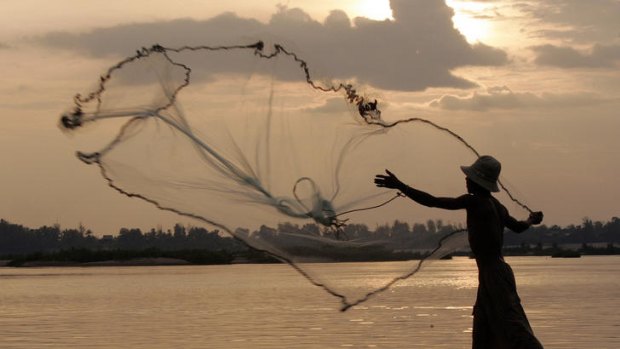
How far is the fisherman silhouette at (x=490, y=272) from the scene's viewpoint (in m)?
9.71

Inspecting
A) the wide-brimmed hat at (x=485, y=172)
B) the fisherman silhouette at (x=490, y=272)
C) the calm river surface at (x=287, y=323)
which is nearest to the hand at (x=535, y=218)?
the fisherman silhouette at (x=490, y=272)

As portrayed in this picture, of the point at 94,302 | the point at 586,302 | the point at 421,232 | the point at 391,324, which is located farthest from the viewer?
the point at 94,302

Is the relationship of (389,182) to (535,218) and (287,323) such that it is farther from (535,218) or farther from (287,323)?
(287,323)

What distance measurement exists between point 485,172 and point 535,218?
96 cm

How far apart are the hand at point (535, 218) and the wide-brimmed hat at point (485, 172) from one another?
2.52ft

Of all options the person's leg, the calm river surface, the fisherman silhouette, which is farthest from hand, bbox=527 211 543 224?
the calm river surface

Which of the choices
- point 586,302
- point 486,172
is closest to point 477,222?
point 486,172

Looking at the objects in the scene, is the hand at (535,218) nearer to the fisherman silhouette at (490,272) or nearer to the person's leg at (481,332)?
the fisherman silhouette at (490,272)

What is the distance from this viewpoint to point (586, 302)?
140 ft

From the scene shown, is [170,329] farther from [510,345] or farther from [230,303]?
[510,345]

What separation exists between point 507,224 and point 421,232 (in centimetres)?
135

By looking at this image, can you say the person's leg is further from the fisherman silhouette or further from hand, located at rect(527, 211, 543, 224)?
hand, located at rect(527, 211, 543, 224)

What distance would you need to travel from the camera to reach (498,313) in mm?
9805

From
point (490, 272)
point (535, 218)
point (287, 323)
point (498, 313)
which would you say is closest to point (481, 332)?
point (498, 313)
